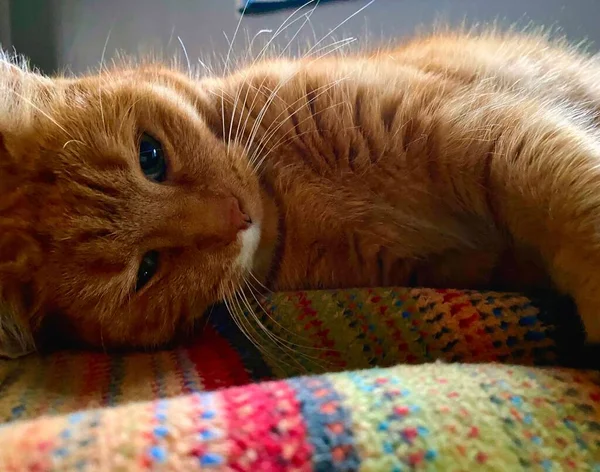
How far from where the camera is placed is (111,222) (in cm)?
92

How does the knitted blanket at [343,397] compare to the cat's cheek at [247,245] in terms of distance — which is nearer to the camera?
the knitted blanket at [343,397]

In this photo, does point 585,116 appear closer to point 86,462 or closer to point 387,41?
point 387,41

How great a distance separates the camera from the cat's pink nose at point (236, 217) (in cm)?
97

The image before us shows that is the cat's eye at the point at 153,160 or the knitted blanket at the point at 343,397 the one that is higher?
the cat's eye at the point at 153,160

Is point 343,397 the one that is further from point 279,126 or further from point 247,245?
point 279,126

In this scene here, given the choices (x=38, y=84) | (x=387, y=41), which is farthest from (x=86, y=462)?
(x=387, y=41)

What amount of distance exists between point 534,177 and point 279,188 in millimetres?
444

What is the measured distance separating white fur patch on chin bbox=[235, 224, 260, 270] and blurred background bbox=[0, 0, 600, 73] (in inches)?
38.7

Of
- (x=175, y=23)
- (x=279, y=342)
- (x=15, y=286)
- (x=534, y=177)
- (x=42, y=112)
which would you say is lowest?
(x=279, y=342)

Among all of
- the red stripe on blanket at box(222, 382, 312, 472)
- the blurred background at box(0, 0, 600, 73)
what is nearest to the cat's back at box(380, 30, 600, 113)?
the blurred background at box(0, 0, 600, 73)

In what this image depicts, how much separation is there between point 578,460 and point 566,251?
35 centimetres

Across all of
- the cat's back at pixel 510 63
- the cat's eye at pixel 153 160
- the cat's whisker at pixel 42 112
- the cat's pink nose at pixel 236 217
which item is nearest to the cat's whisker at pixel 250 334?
the cat's pink nose at pixel 236 217

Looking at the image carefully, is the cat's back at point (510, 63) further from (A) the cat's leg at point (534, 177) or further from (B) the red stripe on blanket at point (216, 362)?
(B) the red stripe on blanket at point (216, 362)

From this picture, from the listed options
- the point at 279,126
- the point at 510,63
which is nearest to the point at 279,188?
the point at 279,126
